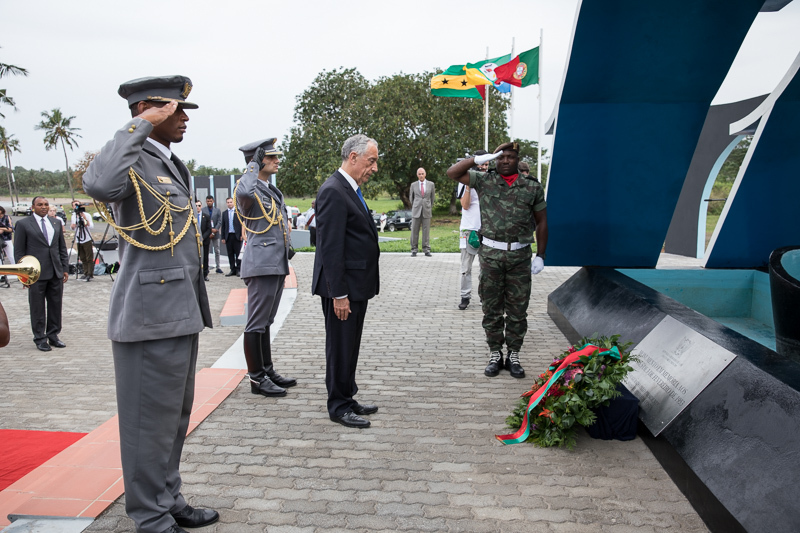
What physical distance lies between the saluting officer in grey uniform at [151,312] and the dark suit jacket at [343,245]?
4.08 ft

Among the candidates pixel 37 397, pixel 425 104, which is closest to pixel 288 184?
pixel 425 104

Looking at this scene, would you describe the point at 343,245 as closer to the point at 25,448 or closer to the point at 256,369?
the point at 256,369

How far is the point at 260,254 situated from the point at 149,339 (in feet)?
7.02

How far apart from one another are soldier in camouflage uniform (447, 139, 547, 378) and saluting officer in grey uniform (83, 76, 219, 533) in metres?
2.90

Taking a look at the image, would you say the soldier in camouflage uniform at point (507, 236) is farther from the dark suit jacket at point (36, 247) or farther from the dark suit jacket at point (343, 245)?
the dark suit jacket at point (36, 247)

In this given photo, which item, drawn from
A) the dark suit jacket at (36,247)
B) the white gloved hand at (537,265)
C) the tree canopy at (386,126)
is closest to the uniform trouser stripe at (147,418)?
the white gloved hand at (537,265)

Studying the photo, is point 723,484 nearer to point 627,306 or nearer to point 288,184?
point 627,306

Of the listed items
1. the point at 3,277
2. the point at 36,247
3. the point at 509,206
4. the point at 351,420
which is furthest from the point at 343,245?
the point at 3,277

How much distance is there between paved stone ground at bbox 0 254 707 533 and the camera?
2918mm

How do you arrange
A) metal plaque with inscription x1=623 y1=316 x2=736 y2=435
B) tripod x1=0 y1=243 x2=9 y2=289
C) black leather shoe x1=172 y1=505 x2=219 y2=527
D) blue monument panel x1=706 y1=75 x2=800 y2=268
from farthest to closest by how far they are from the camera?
tripod x1=0 y1=243 x2=9 y2=289, blue monument panel x1=706 y1=75 x2=800 y2=268, metal plaque with inscription x1=623 y1=316 x2=736 y2=435, black leather shoe x1=172 y1=505 x2=219 y2=527

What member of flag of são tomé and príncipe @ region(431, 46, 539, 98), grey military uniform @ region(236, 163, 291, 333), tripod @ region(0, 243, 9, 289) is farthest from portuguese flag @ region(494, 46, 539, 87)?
tripod @ region(0, 243, 9, 289)

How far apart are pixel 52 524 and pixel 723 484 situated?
10.9ft

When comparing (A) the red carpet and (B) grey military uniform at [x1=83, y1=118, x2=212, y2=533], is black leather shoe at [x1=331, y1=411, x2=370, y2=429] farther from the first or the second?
(A) the red carpet

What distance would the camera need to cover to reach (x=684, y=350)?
3.90m
